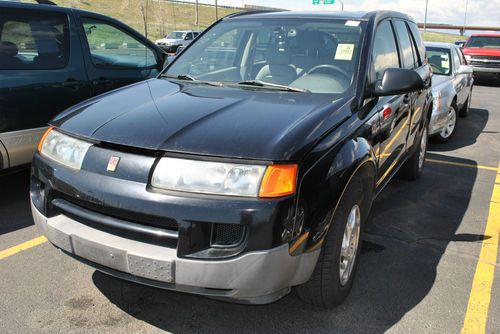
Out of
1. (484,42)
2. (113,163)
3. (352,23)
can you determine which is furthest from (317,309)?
(484,42)

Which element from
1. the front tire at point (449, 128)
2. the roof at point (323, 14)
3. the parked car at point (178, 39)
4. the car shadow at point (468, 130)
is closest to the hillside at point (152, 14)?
the parked car at point (178, 39)

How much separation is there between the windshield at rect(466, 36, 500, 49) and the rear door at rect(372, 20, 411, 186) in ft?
46.6

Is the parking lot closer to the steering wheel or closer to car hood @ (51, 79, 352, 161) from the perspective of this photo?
car hood @ (51, 79, 352, 161)

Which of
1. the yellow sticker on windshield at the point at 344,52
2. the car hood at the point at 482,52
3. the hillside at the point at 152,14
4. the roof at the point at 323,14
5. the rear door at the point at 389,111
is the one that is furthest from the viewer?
the hillside at the point at 152,14

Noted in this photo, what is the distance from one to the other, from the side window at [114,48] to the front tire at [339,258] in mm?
3350

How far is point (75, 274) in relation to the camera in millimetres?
3180

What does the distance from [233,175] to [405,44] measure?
3008mm

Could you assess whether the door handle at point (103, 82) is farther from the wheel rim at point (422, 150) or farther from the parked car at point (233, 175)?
the wheel rim at point (422, 150)

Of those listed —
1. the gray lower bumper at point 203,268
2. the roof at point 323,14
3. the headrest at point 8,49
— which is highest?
the roof at point 323,14

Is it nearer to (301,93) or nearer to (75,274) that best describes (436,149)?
(301,93)

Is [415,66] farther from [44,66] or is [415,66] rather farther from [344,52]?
[44,66]

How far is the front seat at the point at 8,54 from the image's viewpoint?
4.14m

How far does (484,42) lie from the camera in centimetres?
1653

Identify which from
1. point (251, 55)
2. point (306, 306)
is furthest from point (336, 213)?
point (251, 55)
